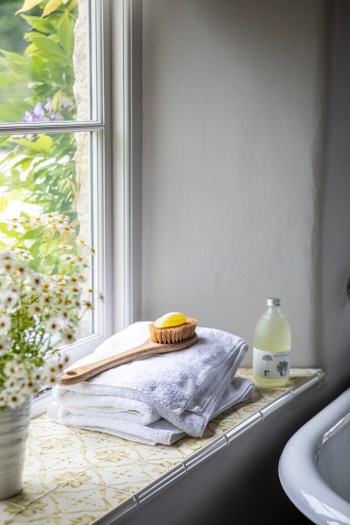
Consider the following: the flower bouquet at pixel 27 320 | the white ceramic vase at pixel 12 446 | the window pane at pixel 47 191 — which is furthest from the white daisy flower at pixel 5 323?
the window pane at pixel 47 191

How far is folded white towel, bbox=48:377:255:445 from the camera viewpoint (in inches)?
63.2

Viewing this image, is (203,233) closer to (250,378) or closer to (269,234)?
(269,234)

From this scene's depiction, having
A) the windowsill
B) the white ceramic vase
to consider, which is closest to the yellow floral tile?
the windowsill

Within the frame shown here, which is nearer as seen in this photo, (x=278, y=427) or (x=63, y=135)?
(x=63, y=135)

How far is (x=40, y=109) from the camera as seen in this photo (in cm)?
175

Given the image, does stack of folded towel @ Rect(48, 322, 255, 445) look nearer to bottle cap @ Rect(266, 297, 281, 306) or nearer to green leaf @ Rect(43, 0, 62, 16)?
bottle cap @ Rect(266, 297, 281, 306)

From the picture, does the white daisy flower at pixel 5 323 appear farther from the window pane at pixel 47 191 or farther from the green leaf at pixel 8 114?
the green leaf at pixel 8 114

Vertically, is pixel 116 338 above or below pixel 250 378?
above

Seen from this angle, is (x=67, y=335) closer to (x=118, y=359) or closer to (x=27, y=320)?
(x=27, y=320)

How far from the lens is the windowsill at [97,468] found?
1.35m

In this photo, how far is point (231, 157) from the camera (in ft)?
6.63

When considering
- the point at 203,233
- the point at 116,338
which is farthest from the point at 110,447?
the point at 203,233

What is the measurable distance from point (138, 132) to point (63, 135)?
230 millimetres

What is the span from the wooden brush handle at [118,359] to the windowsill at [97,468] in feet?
0.39
